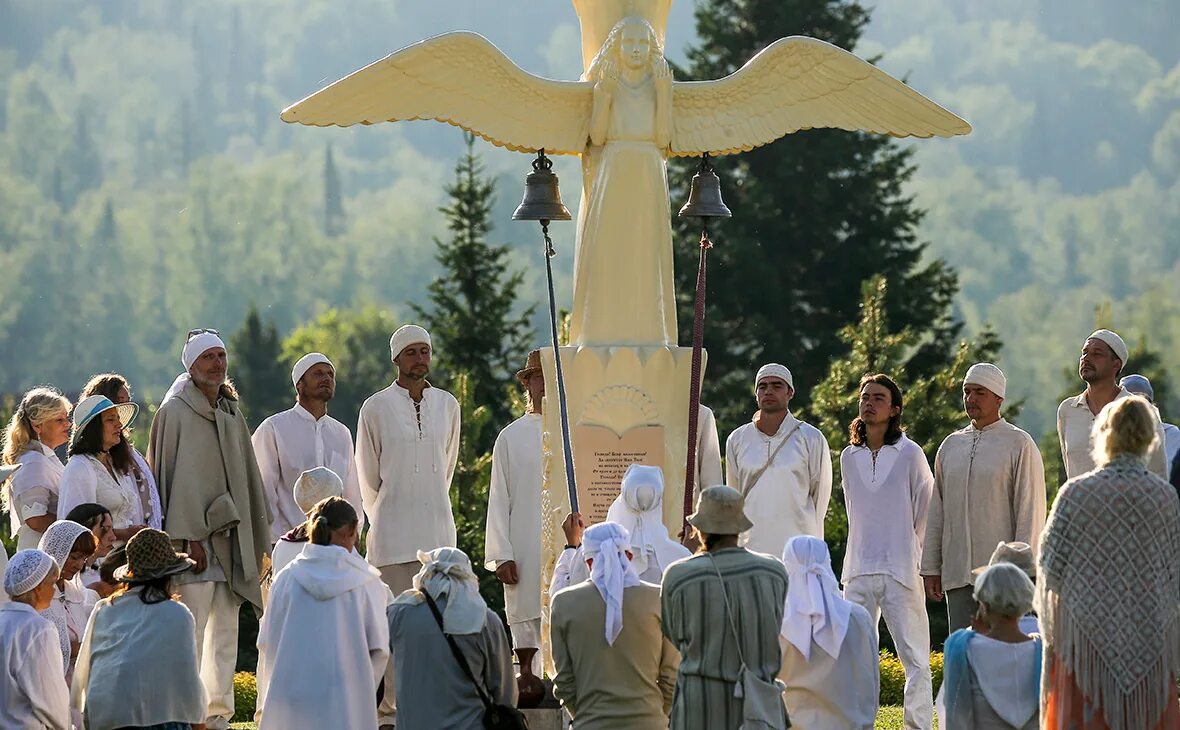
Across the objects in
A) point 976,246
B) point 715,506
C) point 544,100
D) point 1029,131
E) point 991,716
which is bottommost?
point 991,716

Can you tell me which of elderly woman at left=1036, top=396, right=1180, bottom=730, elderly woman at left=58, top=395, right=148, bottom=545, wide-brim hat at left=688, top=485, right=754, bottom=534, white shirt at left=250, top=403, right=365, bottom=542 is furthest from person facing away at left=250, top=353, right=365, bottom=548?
elderly woman at left=1036, top=396, right=1180, bottom=730

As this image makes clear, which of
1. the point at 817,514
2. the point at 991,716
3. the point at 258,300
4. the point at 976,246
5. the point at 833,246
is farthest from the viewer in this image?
the point at 258,300

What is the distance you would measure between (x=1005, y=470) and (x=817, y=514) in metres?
1.20

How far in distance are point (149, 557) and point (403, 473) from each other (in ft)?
11.1

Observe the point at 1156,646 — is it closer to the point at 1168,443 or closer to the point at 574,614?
the point at 574,614

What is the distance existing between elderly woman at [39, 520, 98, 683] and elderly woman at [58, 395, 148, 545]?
511 mm

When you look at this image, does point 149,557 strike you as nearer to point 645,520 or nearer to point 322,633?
point 322,633

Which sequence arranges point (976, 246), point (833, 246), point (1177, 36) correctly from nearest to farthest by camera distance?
point (833, 246)
point (976, 246)
point (1177, 36)

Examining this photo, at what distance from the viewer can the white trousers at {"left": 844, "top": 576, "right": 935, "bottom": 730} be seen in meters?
10.2

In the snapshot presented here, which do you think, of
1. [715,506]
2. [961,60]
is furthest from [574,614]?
[961,60]

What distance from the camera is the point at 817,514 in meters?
11.0

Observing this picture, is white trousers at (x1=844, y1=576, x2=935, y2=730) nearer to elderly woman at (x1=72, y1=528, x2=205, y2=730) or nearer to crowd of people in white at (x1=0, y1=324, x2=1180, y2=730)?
crowd of people in white at (x1=0, y1=324, x2=1180, y2=730)

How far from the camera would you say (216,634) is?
10.1 meters

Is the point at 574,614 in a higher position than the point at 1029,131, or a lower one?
lower
